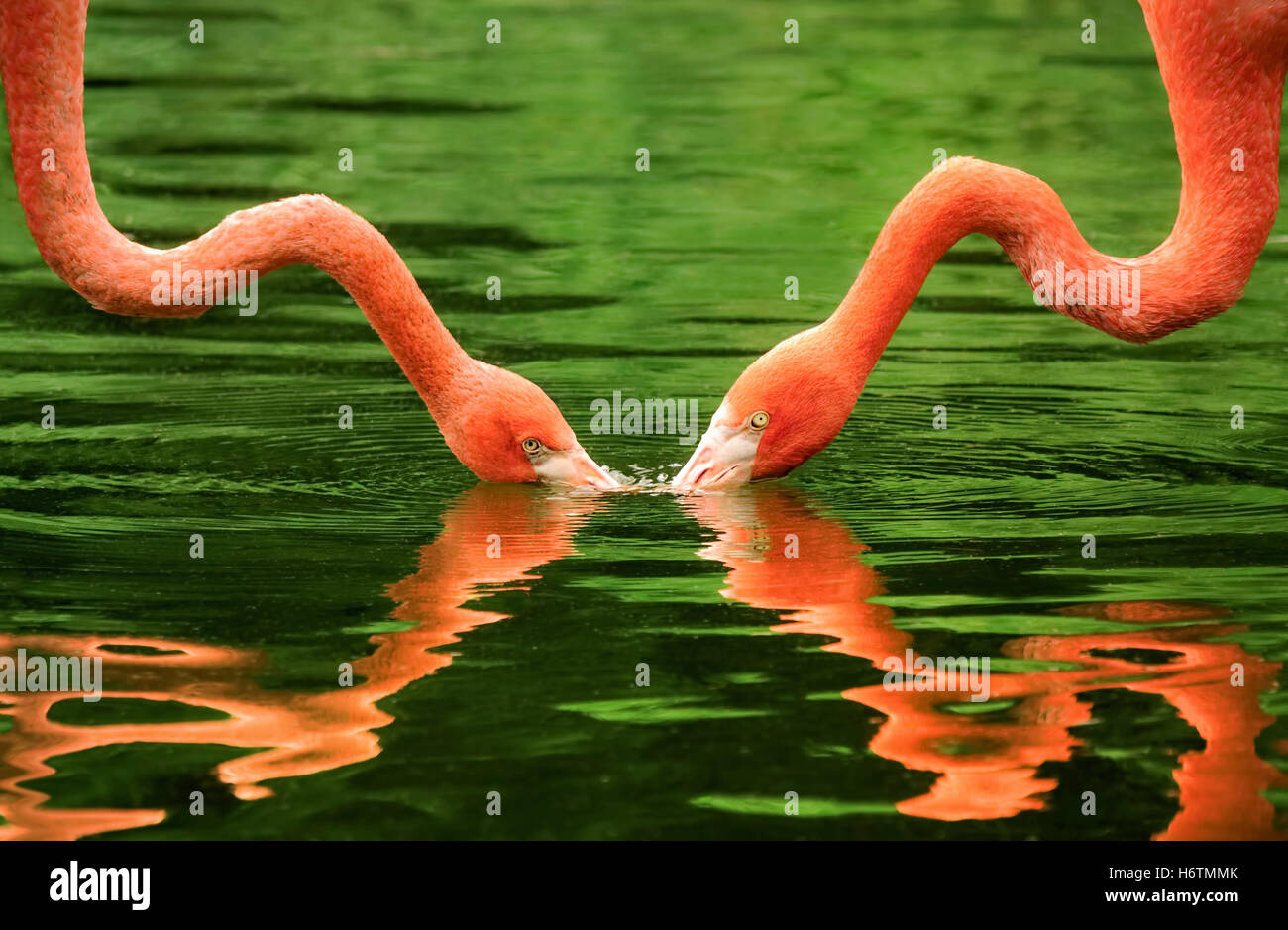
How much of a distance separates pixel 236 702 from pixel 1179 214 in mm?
3858

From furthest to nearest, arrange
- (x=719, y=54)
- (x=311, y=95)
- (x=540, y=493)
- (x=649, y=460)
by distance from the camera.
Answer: (x=719, y=54) < (x=311, y=95) < (x=649, y=460) < (x=540, y=493)

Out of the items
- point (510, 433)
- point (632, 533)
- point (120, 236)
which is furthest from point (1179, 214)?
point (120, 236)

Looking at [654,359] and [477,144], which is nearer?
[654,359]

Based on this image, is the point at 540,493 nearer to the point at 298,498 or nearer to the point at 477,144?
the point at 298,498

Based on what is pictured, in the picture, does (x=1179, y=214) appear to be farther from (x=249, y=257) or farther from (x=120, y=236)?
(x=120, y=236)

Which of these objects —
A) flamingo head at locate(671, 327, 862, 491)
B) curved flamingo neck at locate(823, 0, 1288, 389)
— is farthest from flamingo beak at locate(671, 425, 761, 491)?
curved flamingo neck at locate(823, 0, 1288, 389)

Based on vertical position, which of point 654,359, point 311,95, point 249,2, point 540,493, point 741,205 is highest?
point 249,2

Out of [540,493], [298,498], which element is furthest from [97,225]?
[540,493]

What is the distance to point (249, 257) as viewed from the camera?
7434 mm

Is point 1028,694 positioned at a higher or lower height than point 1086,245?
lower

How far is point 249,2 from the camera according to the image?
70.5 ft

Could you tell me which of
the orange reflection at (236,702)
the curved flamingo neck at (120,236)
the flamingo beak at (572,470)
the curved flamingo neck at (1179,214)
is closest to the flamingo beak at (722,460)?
the flamingo beak at (572,470)

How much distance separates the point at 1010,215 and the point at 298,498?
2720 millimetres

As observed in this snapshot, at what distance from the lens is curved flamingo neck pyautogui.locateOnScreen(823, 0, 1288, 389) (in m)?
7.22
